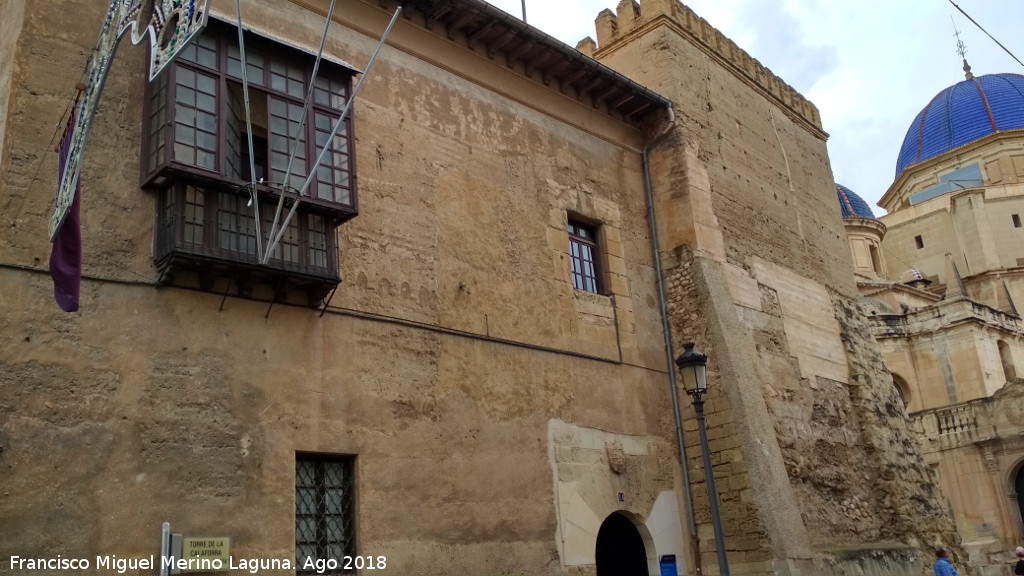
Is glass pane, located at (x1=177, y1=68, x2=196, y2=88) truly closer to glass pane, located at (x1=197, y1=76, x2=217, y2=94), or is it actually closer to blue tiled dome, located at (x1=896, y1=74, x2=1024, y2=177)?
glass pane, located at (x1=197, y1=76, x2=217, y2=94)

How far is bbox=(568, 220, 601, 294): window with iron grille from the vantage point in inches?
448

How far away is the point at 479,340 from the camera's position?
9.65 m

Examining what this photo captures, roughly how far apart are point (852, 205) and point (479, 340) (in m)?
32.2

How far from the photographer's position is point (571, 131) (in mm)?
12031

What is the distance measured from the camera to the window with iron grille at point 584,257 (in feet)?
37.3

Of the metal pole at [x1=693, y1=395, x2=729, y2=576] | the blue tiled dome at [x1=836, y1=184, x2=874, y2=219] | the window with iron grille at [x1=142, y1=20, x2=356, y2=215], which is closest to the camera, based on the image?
the window with iron grille at [x1=142, y1=20, x2=356, y2=215]

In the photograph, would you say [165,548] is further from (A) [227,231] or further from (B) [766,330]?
(B) [766,330]

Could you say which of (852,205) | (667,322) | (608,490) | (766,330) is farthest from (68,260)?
(852,205)

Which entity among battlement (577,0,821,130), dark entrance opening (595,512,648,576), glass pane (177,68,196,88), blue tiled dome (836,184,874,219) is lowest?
dark entrance opening (595,512,648,576)

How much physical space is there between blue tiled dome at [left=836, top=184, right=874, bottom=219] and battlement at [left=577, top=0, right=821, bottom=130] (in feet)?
77.0

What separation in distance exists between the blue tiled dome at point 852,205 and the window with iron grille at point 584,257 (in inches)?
1111

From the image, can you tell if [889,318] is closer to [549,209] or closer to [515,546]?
[549,209]

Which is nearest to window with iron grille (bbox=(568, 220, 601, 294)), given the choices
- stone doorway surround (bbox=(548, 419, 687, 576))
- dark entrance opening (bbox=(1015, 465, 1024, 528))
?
stone doorway surround (bbox=(548, 419, 687, 576))

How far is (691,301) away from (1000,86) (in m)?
38.6
